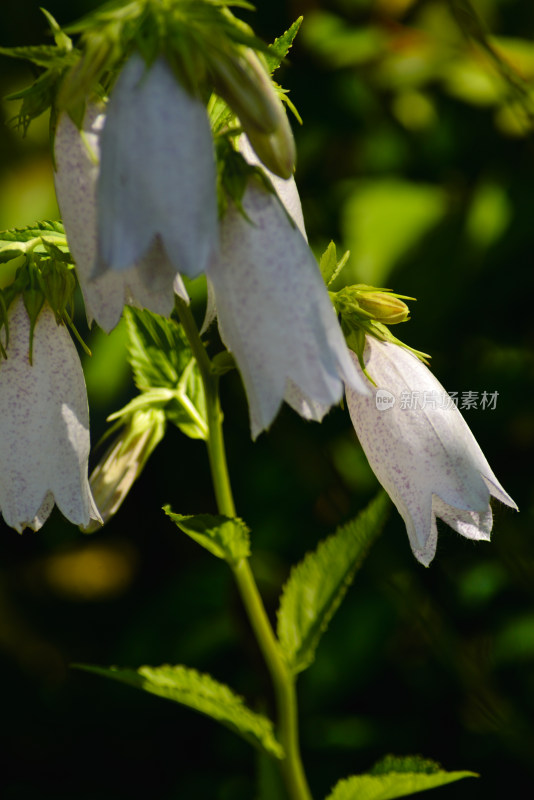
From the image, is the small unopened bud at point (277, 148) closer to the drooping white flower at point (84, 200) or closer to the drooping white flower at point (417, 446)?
the drooping white flower at point (84, 200)

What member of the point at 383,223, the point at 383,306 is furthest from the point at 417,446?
the point at 383,223

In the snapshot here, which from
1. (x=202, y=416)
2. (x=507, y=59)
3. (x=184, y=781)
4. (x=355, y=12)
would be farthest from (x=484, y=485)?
(x=355, y=12)

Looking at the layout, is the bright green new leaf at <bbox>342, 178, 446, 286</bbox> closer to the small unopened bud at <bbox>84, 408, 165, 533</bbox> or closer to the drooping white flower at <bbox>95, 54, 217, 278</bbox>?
the small unopened bud at <bbox>84, 408, 165, 533</bbox>

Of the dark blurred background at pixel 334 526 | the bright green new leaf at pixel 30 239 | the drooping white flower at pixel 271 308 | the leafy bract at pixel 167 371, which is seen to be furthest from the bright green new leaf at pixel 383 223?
the drooping white flower at pixel 271 308

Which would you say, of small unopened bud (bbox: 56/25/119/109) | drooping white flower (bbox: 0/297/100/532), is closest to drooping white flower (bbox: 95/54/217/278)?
small unopened bud (bbox: 56/25/119/109)

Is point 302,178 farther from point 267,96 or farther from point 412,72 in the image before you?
A: point 267,96

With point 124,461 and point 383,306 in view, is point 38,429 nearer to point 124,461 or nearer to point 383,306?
point 124,461
